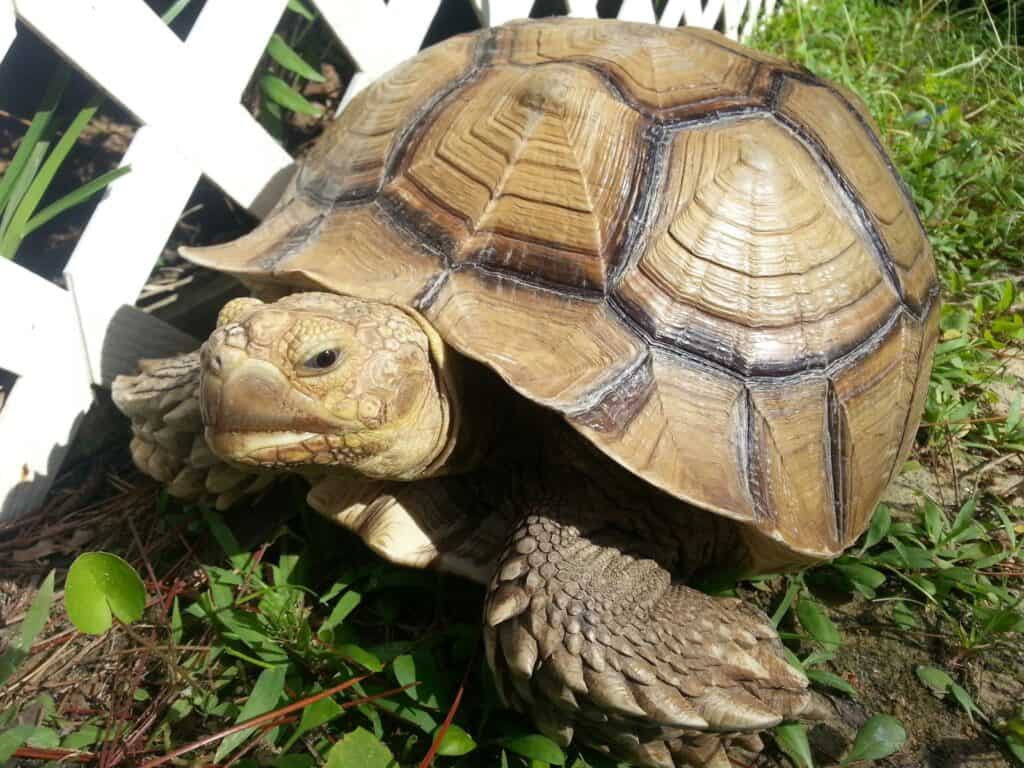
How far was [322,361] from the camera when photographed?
1.49 m

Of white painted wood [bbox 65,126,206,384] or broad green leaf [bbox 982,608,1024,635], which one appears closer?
broad green leaf [bbox 982,608,1024,635]

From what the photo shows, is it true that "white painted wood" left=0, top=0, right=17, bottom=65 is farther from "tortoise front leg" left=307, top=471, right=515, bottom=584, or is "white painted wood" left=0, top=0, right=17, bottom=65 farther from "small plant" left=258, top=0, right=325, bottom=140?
"tortoise front leg" left=307, top=471, right=515, bottom=584

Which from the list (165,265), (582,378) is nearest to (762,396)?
(582,378)

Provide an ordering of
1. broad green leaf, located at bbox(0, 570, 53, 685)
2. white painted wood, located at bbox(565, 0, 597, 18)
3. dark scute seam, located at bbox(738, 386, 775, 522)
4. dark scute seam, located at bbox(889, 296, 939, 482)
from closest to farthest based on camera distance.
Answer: broad green leaf, located at bbox(0, 570, 53, 685)
dark scute seam, located at bbox(738, 386, 775, 522)
dark scute seam, located at bbox(889, 296, 939, 482)
white painted wood, located at bbox(565, 0, 597, 18)

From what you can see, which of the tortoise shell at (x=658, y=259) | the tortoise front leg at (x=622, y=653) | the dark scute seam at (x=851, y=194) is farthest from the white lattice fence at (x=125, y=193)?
the dark scute seam at (x=851, y=194)

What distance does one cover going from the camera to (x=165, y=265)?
2.71m

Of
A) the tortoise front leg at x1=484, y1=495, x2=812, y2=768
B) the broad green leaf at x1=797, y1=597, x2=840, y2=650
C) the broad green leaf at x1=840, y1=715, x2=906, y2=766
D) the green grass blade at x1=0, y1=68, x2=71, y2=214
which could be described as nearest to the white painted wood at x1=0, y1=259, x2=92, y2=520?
the green grass blade at x1=0, y1=68, x2=71, y2=214

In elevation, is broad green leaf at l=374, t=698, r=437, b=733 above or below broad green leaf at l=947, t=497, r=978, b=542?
below

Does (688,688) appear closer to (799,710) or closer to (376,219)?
(799,710)

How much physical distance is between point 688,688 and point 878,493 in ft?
2.43

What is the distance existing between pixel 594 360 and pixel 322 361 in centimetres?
53

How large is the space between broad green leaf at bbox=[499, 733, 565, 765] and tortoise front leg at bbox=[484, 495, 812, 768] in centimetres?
3

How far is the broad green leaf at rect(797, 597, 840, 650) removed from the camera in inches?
74.5

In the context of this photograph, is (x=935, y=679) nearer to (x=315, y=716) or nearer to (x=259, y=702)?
(x=315, y=716)
